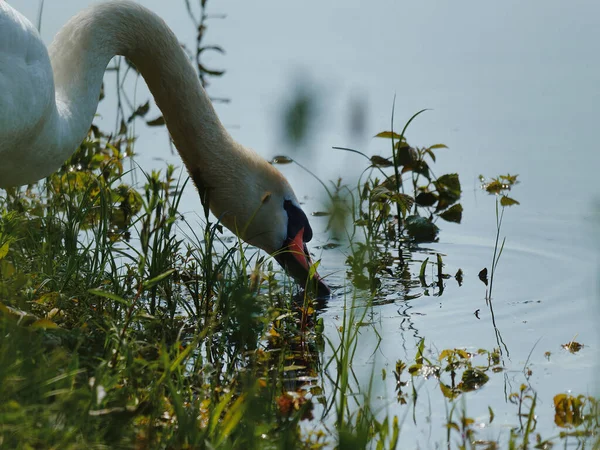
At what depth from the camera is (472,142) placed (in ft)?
26.6

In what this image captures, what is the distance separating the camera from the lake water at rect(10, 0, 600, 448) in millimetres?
4199

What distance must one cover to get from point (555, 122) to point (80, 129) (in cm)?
478

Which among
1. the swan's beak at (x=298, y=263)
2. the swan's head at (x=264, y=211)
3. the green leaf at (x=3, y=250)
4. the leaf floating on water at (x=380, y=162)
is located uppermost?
the leaf floating on water at (x=380, y=162)

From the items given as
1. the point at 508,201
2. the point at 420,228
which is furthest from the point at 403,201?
the point at 508,201

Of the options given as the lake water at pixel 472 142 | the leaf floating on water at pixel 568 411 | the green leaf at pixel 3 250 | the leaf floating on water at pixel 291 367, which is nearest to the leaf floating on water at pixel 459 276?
the lake water at pixel 472 142

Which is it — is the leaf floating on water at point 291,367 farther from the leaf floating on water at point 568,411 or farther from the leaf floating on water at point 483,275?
the leaf floating on water at point 483,275

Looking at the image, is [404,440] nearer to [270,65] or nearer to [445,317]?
[445,317]

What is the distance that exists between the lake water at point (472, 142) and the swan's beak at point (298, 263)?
0.11 metres

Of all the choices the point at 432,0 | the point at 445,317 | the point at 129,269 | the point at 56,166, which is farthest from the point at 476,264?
the point at 432,0

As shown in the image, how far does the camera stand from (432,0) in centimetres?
1187

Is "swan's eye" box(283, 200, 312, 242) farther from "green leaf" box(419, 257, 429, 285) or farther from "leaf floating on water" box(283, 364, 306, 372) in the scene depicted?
"leaf floating on water" box(283, 364, 306, 372)

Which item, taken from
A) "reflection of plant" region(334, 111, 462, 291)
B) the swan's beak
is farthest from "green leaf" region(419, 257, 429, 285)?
the swan's beak

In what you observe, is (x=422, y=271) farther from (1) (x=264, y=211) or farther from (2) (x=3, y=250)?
(2) (x=3, y=250)

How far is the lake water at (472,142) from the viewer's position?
4.20 meters
